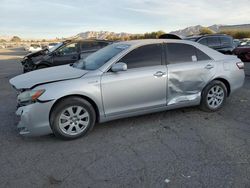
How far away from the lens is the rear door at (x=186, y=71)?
Answer: 4.53 metres

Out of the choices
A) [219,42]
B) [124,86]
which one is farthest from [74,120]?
[219,42]

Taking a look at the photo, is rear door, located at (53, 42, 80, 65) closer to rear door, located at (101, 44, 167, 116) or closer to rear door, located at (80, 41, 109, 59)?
rear door, located at (80, 41, 109, 59)

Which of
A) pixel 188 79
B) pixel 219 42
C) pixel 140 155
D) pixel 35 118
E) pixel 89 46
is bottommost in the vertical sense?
pixel 140 155

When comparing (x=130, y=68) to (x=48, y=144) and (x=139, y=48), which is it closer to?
(x=139, y=48)

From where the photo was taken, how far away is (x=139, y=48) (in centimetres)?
441

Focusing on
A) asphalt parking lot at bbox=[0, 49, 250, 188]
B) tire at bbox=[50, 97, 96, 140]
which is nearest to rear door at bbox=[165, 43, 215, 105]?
asphalt parking lot at bbox=[0, 49, 250, 188]

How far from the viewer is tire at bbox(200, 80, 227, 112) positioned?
4.91 meters

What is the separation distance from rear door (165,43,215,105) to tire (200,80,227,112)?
148 mm

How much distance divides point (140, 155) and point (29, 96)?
193 cm

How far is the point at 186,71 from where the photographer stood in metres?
4.60

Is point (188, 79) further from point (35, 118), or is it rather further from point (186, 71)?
point (35, 118)

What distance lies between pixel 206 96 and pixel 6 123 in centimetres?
401

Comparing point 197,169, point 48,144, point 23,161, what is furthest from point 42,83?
point 197,169

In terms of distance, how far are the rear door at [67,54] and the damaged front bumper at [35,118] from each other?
5.99 m
